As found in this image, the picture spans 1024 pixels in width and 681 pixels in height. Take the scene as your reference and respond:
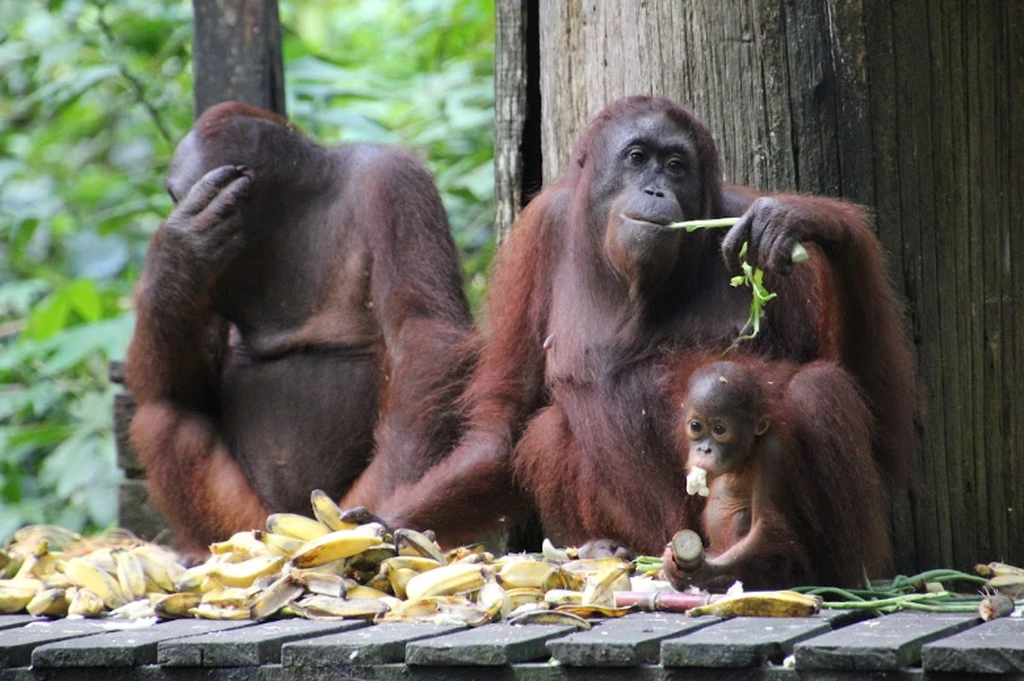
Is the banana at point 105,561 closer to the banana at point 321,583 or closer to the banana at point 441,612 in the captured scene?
the banana at point 321,583

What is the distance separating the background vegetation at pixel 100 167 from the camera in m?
6.46

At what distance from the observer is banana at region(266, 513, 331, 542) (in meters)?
3.69

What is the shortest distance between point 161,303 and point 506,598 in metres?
2.07

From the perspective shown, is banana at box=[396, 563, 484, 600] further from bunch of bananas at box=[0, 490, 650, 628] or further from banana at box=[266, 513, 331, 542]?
banana at box=[266, 513, 331, 542]

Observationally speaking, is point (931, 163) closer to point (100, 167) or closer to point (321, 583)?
point (321, 583)

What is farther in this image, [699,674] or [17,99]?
[17,99]

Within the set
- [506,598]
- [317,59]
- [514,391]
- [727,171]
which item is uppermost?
[317,59]

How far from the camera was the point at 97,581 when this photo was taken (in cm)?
343

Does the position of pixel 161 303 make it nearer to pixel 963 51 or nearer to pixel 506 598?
pixel 506 598

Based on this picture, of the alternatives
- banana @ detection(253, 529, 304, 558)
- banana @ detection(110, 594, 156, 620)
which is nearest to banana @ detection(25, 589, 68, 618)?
banana @ detection(110, 594, 156, 620)

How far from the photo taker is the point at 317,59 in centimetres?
693

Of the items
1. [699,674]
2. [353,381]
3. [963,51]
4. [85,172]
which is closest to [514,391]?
[353,381]

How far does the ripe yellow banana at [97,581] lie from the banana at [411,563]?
23.7 inches

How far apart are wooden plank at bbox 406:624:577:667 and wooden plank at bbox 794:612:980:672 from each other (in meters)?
0.46
